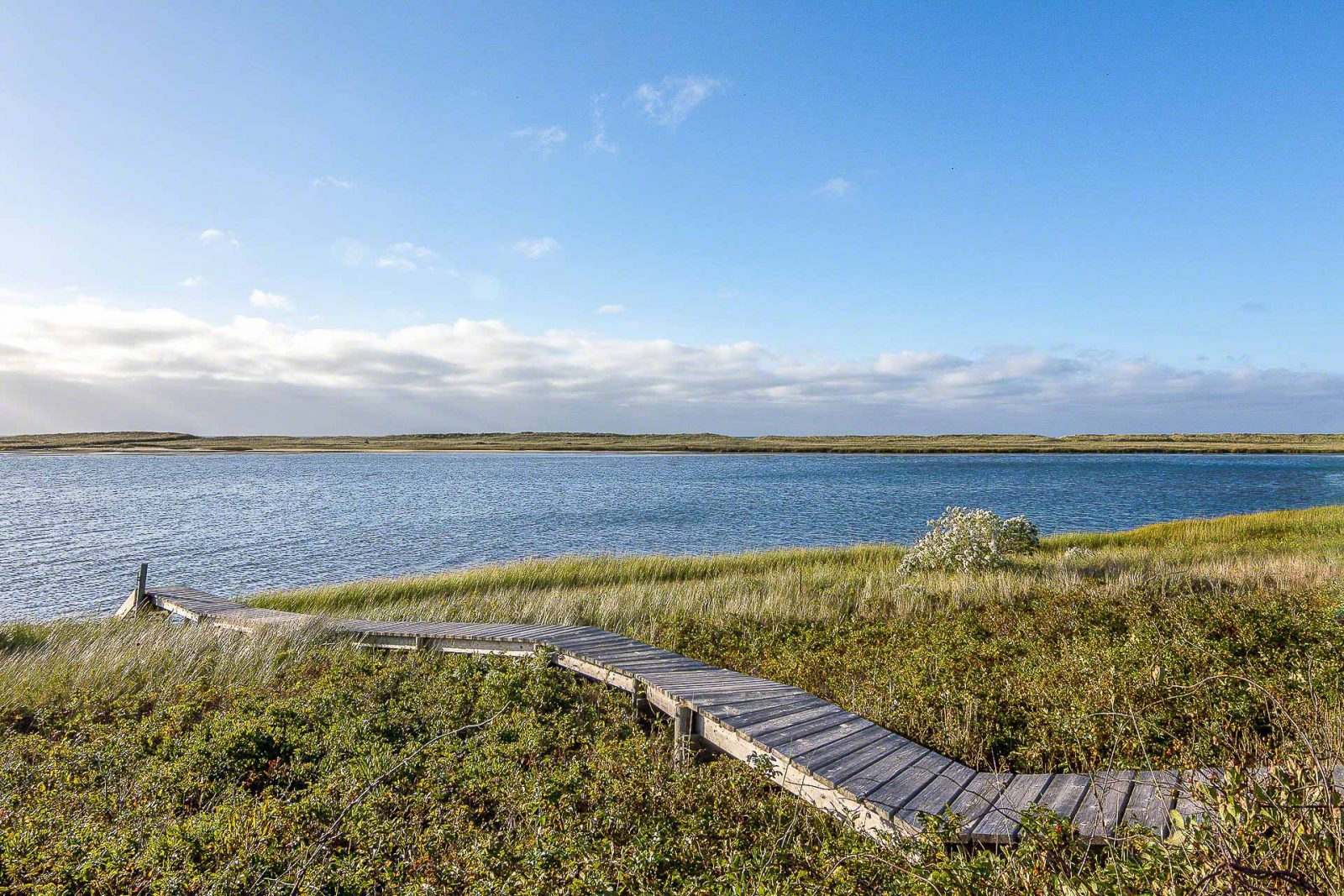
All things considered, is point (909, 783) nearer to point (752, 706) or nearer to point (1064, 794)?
point (1064, 794)

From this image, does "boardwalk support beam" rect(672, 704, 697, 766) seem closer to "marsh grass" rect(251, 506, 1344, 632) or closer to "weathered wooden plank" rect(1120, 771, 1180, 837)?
"weathered wooden plank" rect(1120, 771, 1180, 837)

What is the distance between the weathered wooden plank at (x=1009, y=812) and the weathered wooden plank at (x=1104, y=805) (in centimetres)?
35

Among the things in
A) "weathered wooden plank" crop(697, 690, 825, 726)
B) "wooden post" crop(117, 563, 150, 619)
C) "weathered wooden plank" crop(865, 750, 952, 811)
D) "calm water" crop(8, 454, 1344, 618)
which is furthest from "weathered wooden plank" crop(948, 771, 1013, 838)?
"calm water" crop(8, 454, 1344, 618)

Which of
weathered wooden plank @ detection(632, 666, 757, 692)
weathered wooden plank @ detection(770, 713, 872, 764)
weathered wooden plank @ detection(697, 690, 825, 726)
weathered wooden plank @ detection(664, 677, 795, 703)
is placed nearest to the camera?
weathered wooden plank @ detection(770, 713, 872, 764)

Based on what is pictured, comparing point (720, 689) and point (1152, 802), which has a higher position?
point (1152, 802)

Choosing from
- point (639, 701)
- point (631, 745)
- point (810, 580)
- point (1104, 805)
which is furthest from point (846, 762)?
point (810, 580)

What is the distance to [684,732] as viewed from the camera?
25.1 ft

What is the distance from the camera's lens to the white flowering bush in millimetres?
18844

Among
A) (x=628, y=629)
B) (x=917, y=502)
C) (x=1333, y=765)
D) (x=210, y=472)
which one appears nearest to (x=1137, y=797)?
(x=1333, y=765)

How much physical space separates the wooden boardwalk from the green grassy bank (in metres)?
0.28

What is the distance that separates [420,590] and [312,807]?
1497cm

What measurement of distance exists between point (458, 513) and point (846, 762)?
41.2 metres

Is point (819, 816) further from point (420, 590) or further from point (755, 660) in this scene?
point (420, 590)

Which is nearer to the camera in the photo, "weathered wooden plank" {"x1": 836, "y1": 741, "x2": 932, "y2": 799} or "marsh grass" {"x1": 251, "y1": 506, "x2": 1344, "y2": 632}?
"weathered wooden plank" {"x1": 836, "y1": 741, "x2": 932, "y2": 799}
